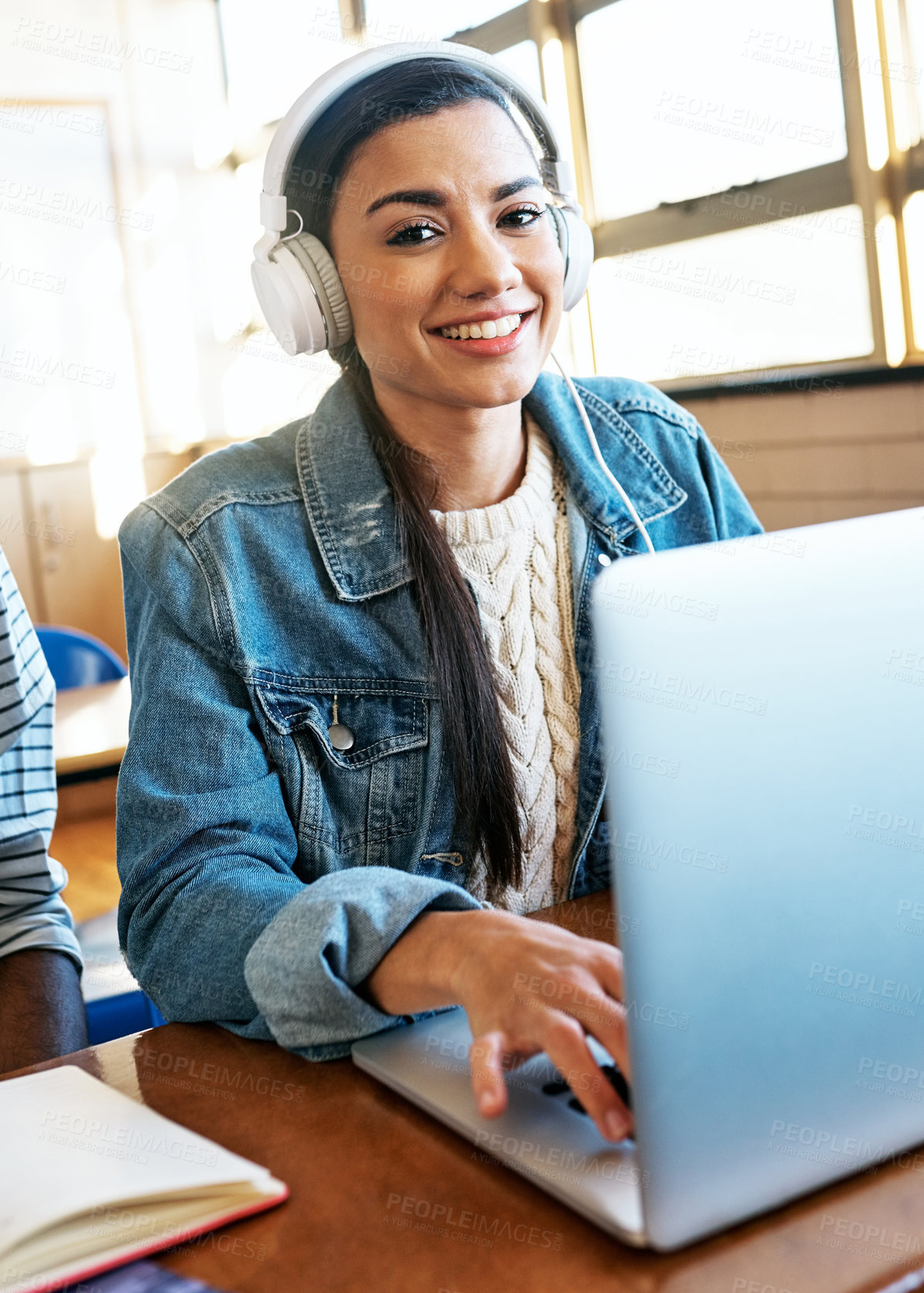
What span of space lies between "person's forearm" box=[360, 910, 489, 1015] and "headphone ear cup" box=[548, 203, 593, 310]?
0.66m

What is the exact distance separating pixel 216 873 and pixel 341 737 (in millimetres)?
196

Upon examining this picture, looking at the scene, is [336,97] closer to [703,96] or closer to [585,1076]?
[585,1076]

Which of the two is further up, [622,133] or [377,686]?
[622,133]

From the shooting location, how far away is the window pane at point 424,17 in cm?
386

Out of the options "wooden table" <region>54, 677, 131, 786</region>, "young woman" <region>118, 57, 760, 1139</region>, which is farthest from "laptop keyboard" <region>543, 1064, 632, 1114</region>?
"wooden table" <region>54, 677, 131, 786</region>

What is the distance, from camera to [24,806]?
3.88 ft

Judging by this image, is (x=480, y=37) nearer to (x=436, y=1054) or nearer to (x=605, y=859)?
(x=605, y=859)

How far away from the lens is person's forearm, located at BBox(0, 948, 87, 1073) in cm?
105

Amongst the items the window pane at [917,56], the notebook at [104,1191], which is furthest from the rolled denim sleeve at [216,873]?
the window pane at [917,56]

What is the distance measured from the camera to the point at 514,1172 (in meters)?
0.57

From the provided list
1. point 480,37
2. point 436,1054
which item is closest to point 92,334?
point 480,37

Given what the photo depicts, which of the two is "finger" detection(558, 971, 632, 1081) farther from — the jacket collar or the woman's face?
the woman's face

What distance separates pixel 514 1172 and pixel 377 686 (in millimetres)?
487

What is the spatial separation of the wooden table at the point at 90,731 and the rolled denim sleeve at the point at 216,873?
2.49ft
